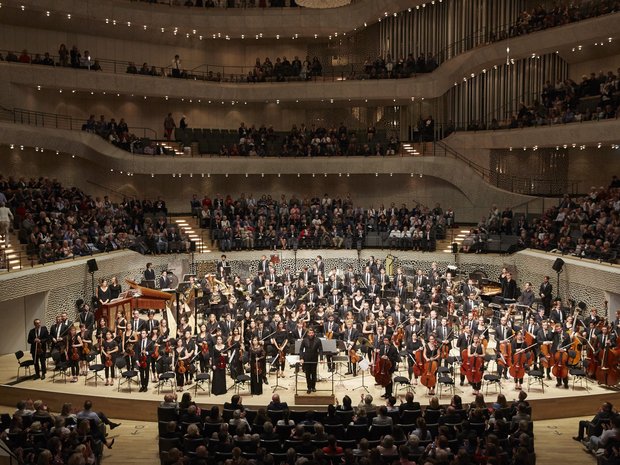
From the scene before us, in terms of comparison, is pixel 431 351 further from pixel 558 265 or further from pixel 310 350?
pixel 558 265

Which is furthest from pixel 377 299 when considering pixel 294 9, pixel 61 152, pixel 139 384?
pixel 294 9

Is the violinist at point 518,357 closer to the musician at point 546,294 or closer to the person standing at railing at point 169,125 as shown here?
the musician at point 546,294

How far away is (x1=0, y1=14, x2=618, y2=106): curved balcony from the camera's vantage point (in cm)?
2728

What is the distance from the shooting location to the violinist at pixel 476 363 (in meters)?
16.4

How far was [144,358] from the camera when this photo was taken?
16.7 meters

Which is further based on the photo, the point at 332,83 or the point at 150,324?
the point at 332,83

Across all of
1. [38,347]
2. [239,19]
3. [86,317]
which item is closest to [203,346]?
[86,317]

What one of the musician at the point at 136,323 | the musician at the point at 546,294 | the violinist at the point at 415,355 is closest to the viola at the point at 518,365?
the violinist at the point at 415,355

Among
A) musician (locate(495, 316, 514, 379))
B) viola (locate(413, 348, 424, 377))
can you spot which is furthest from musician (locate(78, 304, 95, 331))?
musician (locate(495, 316, 514, 379))

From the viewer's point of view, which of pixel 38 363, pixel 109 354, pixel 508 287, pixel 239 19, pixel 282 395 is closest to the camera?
pixel 282 395

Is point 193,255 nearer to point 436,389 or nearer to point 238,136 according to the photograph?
point 238,136

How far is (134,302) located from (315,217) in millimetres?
10741

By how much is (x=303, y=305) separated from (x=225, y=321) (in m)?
2.15

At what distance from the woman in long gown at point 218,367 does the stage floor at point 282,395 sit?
0.60 ft
